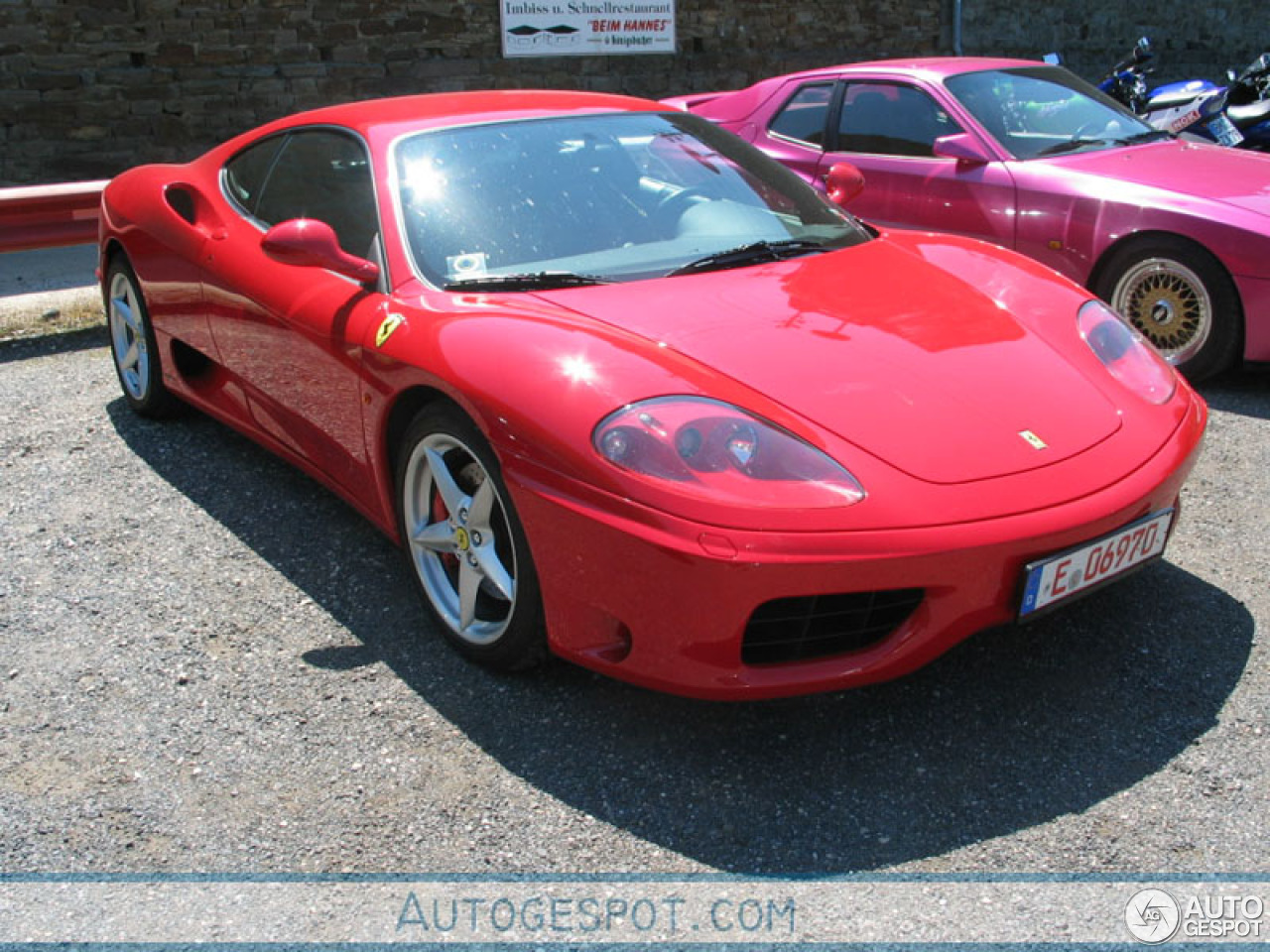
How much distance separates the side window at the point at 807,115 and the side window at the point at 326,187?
3204mm

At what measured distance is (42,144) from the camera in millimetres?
10203

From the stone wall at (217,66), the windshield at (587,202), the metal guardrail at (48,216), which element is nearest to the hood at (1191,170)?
the windshield at (587,202)

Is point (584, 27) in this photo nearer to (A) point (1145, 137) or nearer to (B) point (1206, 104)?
(B) point (1206, 104)

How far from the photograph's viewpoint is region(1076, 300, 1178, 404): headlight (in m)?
2.93

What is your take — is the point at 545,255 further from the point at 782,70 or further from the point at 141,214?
the point at 782,70

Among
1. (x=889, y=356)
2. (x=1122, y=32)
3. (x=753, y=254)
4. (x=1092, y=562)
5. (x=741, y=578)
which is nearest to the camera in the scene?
(x=741, y=578)

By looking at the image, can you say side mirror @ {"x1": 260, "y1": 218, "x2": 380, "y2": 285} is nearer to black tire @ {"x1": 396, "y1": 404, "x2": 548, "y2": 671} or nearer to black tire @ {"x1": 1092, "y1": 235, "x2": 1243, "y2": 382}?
black tire @ {"x1": 396, "y1": 404, "x2": 548, "y2": 671}

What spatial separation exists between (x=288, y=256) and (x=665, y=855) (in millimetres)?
1803

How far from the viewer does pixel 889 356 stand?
2.77 m

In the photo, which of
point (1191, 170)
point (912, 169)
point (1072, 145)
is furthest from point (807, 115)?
point (1191, 170)

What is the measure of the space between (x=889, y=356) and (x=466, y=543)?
1.07 m

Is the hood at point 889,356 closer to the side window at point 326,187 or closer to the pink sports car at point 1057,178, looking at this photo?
the side window at point 326,187

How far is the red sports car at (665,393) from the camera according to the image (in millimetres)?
2375

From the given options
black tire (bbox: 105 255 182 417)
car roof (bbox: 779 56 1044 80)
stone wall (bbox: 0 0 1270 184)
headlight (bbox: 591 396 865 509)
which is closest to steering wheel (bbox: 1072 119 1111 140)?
car roof (bbox: 779 56 1044 80)
